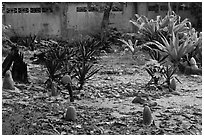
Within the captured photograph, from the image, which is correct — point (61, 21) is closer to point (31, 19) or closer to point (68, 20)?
point (68, 20)

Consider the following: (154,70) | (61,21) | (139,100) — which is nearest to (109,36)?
(61,21)

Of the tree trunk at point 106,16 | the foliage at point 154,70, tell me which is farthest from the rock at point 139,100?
the tree trunk at point 106,16

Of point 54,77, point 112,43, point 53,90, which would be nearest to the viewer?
point 53,90

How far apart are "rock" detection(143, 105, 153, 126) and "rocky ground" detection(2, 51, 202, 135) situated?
4 centimetres

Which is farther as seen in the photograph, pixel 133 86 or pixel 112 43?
pixel 112 43

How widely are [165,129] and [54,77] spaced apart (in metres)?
1.71

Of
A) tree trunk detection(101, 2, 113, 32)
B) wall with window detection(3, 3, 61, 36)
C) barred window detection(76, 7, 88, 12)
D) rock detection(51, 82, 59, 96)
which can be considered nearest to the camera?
rock detection(51, 82, 59, 96)

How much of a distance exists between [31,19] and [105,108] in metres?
6.47

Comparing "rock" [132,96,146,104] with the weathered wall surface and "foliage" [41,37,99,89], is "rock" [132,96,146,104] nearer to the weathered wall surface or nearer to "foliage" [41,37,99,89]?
"foliage" [41,37,99,89]

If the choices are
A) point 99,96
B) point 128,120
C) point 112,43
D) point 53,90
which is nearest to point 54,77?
point 53,90

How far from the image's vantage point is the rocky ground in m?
2.78

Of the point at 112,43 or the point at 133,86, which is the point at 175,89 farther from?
the point at 112,43

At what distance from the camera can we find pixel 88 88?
4102 millimetres

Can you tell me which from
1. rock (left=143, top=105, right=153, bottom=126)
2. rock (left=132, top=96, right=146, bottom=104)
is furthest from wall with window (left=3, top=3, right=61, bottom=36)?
rock (left=143, top=105, right=153, bottom=126)
